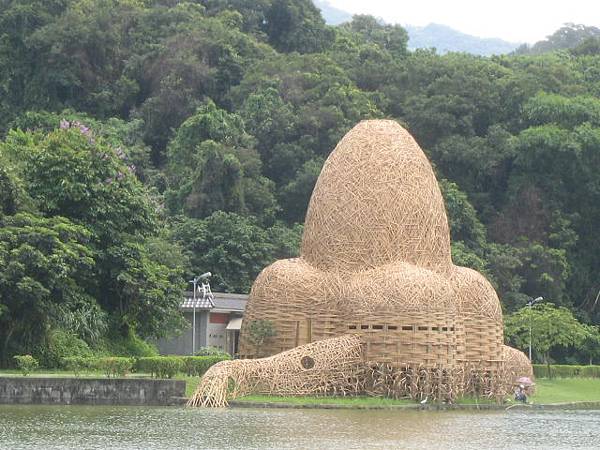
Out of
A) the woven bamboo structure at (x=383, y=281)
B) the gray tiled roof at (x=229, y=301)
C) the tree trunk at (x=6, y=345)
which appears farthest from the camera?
the gray tiled roof at (x=229, y=301)

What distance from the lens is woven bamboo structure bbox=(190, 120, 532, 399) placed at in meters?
39.3

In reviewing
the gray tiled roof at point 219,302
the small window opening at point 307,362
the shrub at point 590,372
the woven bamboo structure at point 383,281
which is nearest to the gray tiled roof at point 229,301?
the gray tiled roof at point 219,302

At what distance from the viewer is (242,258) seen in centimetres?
5681

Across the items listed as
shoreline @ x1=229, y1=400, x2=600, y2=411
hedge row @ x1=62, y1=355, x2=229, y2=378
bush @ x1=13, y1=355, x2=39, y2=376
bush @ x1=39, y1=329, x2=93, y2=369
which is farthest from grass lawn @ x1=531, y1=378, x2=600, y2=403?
bush @ x1=13, y1=355, x2=39, y2=376

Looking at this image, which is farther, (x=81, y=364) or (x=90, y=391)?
(x=81, y=364)

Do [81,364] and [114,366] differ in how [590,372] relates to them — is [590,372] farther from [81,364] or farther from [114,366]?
[81,364]

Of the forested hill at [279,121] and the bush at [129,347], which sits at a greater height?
the forested hill at [279,121]

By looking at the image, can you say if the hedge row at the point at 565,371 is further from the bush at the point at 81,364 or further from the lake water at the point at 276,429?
the bush at the point at 81,364

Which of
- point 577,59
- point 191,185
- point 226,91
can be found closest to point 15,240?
point 191,185

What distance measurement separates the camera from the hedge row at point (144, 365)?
34844mm

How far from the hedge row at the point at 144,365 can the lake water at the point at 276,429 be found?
7.14 ft

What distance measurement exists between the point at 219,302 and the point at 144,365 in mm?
14057

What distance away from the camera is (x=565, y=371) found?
5219 cm

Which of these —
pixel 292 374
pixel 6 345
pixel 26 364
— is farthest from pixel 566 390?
pixel 26 364
